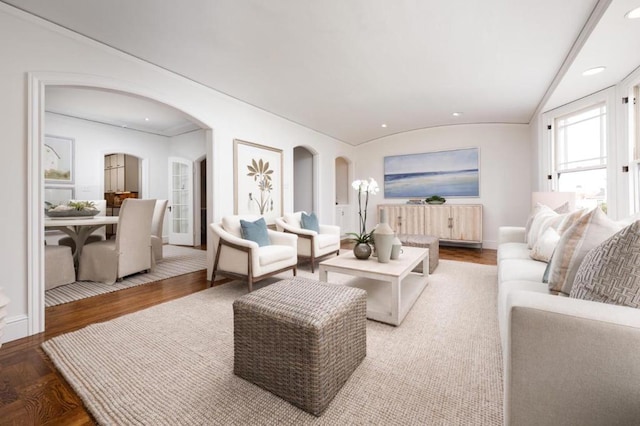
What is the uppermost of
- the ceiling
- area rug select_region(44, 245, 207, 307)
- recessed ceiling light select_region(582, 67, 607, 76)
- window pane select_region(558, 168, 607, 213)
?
the ceiling

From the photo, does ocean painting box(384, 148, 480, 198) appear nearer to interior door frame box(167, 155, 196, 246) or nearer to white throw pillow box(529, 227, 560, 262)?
white throw pillow box(529, 227, 560, 262)

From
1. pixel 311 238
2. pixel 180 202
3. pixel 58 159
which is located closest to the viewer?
pixel 311 238

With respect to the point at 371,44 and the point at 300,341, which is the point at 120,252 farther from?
the point at 371,44

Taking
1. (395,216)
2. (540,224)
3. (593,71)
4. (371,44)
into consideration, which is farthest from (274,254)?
(593,71)

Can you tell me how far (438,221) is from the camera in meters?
5.72

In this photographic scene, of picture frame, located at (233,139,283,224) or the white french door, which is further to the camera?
the white french door

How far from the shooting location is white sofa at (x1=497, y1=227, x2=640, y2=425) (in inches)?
32.3

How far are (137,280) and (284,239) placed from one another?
194cm

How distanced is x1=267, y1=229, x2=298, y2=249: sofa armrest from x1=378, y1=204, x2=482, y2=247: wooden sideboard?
8.91ft

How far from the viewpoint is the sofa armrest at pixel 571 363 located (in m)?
0.82

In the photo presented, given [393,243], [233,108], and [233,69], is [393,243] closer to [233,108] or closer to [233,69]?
[233,69]

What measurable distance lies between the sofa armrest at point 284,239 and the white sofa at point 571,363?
2.66 meters

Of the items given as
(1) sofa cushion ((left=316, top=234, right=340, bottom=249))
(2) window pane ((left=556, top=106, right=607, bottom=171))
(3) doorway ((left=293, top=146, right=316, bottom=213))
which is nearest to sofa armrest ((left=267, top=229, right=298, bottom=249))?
(1) sofa cushion ((left=316, top=234, right=340, bottom=249))

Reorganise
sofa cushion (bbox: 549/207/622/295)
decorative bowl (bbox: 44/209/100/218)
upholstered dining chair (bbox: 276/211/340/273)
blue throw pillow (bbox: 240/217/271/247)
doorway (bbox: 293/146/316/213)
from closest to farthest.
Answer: sofa cushion (bbox: 549/207/622/295), blue throw pillow (bbox: 240/217/271/247), decorative bowl (bbox: 44/209/100/218), upholstered dining chair (bbox: 276/211/340/273), doorway (bbox: 293/146/316/213)
